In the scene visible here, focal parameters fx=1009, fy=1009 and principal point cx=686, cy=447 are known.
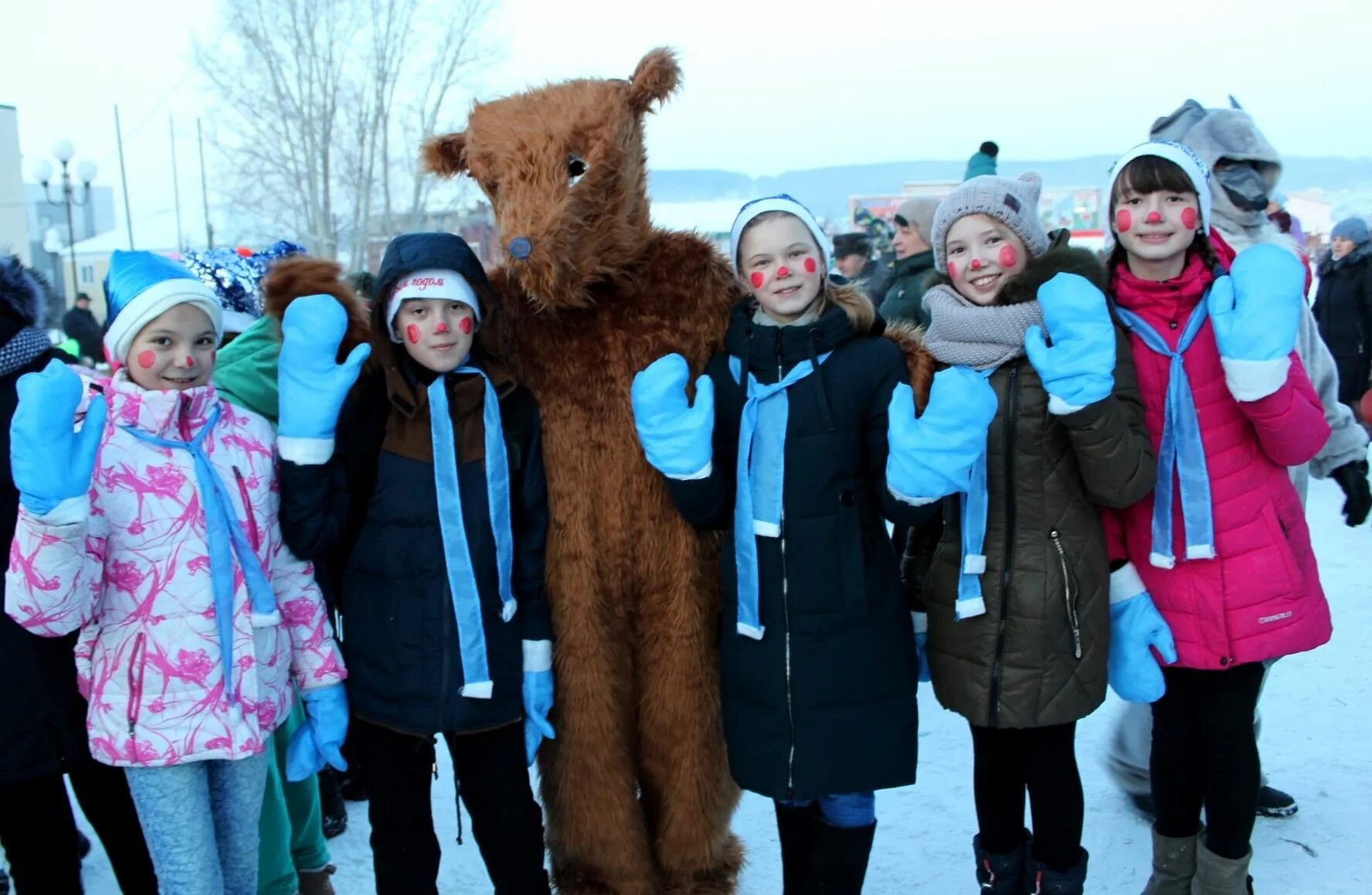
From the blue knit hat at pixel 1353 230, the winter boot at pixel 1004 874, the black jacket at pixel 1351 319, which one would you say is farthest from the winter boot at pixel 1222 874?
the blue knit hat at pixel 1353 230

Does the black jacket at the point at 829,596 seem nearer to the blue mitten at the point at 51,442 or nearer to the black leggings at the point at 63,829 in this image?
the blue mitten at the point at 51,442

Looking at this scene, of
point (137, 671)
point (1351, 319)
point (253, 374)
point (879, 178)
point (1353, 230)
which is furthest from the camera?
point (879, 178)

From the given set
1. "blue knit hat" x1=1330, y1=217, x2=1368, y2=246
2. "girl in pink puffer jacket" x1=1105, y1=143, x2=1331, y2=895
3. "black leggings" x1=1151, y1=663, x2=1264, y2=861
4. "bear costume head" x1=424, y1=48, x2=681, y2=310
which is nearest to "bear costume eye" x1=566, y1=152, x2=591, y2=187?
"bear costume head" x1=424, y1=48, x2=681, y2=310

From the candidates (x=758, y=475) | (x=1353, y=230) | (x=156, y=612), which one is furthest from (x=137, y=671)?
(x=1353, y=230)

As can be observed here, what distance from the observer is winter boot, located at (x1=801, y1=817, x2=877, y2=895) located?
2.23 metres

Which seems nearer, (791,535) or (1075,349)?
(1075,349)

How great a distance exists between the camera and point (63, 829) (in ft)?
7.28

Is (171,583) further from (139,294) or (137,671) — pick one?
(139,294)

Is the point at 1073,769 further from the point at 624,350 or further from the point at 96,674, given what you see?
the point at 96,674

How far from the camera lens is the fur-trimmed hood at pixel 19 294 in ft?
7.13

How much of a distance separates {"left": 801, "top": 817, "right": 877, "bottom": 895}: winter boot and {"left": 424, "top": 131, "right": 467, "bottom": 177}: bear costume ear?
70.4 inches

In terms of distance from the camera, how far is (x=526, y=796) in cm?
224

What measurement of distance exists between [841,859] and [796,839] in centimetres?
12

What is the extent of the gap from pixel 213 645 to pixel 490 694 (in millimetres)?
551
